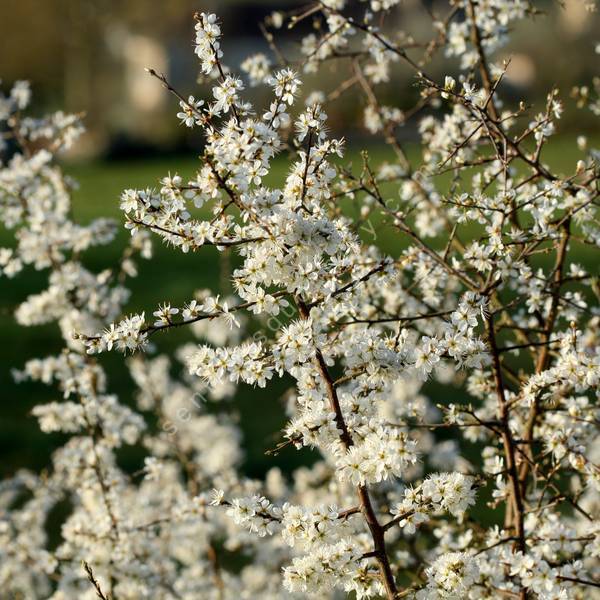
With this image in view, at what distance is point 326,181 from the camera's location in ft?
10.7

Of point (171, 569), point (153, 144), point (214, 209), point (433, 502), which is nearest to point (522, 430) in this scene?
point (433, 502)

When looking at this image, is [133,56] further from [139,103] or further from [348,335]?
[348,335]

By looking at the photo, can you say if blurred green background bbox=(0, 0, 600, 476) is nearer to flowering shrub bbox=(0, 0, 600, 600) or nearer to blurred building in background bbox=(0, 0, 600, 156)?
blurred building in background bbox=(0, 0, 600, 156)

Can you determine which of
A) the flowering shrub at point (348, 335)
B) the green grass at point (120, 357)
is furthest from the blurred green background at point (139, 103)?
the flowering shrub at point (348, 335)

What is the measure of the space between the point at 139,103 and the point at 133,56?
2.89 m

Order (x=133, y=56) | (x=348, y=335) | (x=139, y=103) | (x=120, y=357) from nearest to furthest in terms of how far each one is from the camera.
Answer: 1. (x=348, y=335)
2. (x=120, y=357)
3. (x=139, y=103)
4. (x=133, y=56)

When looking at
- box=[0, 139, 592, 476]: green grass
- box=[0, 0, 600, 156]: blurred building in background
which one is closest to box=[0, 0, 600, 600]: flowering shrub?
box=[0, 139, 592, 476]: green grass

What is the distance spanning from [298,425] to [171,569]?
318 centimetres

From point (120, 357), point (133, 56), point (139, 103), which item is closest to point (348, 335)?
point (120, 357)

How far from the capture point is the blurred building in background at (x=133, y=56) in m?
38.7

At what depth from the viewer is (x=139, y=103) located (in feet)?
181

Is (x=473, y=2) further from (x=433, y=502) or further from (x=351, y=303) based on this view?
(x=433, y=502)

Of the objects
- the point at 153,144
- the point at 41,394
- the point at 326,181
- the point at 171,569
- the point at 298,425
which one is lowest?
the point at 298,425

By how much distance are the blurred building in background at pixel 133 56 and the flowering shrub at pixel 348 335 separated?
26470mm
